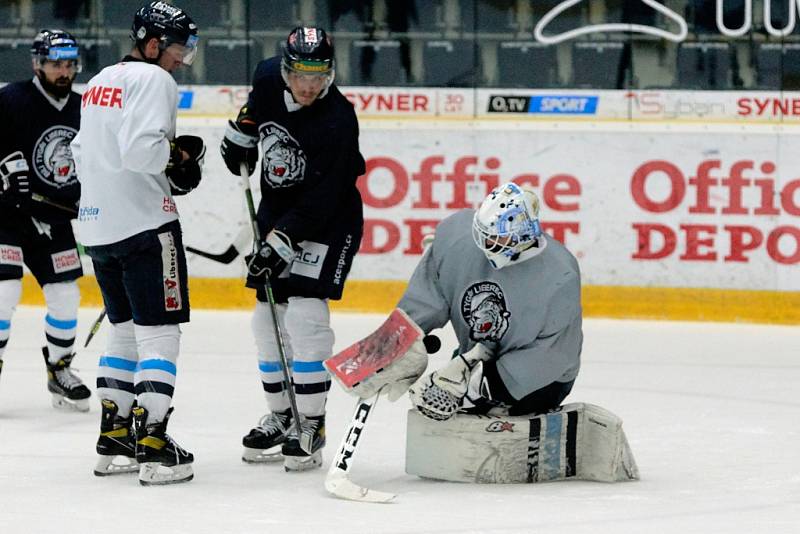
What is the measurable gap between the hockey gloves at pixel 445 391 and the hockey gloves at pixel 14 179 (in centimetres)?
183

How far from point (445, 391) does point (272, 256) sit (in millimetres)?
611

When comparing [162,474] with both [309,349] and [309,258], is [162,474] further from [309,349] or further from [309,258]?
[309,258]

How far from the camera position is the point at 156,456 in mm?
4355

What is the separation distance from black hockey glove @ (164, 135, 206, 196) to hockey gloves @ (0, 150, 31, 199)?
1.20 metres

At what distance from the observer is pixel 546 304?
14.2ft

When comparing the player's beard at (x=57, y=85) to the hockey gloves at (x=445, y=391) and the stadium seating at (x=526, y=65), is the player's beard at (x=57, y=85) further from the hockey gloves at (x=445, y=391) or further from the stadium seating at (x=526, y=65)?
the stadium seating at (x=526, y=65)

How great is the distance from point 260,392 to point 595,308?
244 cm

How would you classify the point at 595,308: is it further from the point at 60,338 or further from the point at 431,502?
the point at 431,502

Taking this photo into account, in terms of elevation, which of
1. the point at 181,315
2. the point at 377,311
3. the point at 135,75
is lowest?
the point at 377,311

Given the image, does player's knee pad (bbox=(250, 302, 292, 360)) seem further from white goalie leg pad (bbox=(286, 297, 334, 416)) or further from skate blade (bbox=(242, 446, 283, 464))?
skate blade (bbox=(242, 446, 283, 464))

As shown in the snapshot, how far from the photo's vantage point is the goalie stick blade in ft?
13.6

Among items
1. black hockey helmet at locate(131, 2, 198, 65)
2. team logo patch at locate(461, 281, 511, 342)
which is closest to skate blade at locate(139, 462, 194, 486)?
team logo patch at locate(461, 281, 511, 342)

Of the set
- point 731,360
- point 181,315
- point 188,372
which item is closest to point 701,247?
point 731,360

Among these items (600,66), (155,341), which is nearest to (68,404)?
(155,341)
